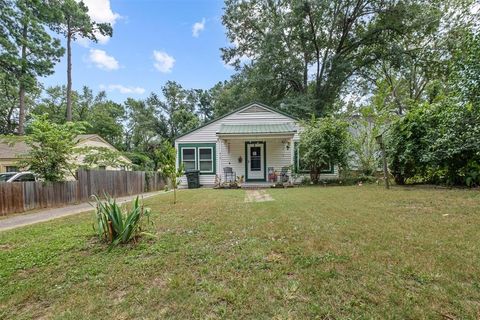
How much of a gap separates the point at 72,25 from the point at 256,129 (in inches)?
723

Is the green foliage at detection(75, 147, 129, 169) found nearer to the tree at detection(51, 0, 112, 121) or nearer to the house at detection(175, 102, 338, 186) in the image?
the house at detection(175, 102, 338, 186)

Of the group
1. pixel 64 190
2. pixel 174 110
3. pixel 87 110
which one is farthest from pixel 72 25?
pixel 64 190

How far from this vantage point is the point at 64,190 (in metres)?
8.98

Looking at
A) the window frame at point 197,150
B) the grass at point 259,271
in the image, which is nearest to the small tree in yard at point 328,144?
the window frame at point 197,150

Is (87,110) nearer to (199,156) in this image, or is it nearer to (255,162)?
(199,156)

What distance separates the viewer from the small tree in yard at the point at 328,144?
11.9m

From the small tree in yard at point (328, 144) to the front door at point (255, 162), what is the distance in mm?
2744

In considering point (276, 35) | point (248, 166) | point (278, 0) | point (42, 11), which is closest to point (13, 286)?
point (248, 166)

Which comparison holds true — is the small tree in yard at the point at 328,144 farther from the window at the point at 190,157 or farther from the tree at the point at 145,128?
the tree at the point at 145,128

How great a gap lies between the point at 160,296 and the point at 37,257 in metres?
2.24

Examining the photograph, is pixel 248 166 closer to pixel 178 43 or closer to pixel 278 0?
pixel 178 43

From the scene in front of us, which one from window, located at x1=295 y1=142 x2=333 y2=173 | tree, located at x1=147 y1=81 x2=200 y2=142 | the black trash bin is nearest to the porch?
window, located at x1=295 y1=142 x2=333 y2=173

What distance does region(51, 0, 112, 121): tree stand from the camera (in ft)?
61.6

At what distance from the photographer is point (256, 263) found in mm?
2789
